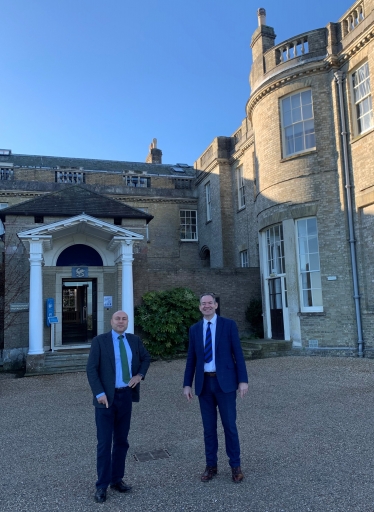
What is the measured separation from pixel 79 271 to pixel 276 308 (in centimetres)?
690

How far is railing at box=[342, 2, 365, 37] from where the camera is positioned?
41.3 feet

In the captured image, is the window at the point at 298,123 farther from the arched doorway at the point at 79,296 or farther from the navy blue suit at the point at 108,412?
the navy blue suit at the point at 108,412

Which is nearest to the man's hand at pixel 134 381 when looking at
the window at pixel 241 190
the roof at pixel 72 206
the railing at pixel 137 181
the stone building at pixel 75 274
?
the stone building at pixel 75 274

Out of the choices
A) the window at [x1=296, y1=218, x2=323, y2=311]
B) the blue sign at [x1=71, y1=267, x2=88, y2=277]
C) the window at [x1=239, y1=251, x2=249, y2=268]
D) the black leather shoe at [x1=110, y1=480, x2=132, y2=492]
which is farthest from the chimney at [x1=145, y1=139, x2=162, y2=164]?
the black leather shoe at [x1=110, y1=480, x2=132, y2=492]

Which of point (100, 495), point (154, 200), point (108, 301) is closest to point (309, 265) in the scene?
point (108, 301)

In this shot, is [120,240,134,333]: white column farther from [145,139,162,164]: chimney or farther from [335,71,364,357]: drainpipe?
[145,139,162,164]: chimney

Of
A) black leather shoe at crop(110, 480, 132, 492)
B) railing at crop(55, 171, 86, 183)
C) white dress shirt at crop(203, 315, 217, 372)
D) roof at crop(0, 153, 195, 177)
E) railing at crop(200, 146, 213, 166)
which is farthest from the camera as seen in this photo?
roof at crop(0, 153, 195, 177)

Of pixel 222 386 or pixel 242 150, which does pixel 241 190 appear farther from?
pixel 222 386

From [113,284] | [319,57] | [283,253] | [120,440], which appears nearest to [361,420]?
[120,440]

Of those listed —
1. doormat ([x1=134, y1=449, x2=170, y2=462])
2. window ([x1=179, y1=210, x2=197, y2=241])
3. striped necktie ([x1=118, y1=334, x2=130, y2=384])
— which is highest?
window ([x1=179, y1=210, x2=197, y2=241])

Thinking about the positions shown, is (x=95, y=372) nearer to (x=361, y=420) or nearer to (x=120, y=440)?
(x=120, y=440)

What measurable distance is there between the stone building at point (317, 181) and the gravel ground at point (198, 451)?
3.66 metres

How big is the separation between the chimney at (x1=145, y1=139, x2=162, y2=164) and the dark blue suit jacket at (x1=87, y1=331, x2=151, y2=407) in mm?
28439

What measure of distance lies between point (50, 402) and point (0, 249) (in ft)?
28.1
